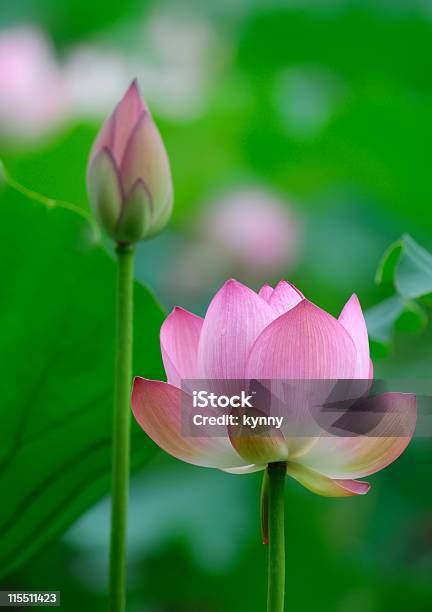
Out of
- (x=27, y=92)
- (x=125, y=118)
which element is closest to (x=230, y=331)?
(x=125, y=118)

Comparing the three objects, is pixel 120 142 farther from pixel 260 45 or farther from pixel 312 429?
pixel 260 45

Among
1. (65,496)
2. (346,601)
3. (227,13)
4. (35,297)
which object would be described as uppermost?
(227,13)

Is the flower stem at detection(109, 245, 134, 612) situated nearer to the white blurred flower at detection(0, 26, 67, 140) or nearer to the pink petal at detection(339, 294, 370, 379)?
the pink petal at detection(339, 294, 370, 379)

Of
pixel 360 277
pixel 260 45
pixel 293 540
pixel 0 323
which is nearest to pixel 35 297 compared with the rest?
pixel 0 323

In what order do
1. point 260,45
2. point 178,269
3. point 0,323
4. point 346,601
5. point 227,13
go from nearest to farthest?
point 0,323 < point 346,601 < point 178,269 < point 260,45 < point 227,13

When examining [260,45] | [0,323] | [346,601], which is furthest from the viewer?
[260,45]

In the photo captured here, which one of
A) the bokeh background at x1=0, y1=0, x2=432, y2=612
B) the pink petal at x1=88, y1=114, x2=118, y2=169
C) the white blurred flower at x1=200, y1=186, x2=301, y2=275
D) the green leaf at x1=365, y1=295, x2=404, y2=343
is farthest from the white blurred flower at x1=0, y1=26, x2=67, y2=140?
the pink petal at x1=88, y1=114, x2=118, y2=169
